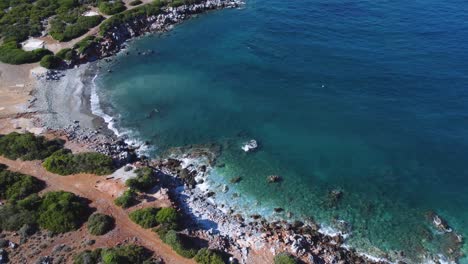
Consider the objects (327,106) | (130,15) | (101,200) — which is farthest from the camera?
(130,15)

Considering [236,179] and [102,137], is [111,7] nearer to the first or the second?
[102,137]

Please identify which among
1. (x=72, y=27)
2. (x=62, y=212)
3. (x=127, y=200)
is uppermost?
(x=72, y=27)

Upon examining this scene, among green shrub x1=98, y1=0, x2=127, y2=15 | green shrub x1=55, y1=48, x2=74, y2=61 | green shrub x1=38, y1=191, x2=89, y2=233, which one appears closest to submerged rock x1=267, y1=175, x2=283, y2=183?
green shrub x1=38, y1=191, x2=89, y2=233

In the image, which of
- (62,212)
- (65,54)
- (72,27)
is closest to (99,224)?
(62,212)

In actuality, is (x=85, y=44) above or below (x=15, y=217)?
above

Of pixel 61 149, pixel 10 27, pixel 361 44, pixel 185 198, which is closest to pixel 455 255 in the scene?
pixel 185 198

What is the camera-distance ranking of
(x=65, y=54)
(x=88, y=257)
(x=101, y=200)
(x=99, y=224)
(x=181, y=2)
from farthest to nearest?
1. (x=181, y=2)
2. (x=65, y=54)
3. (x=101, y=200)
4. (x=99, y=224)
5. (x=88, y=257)
